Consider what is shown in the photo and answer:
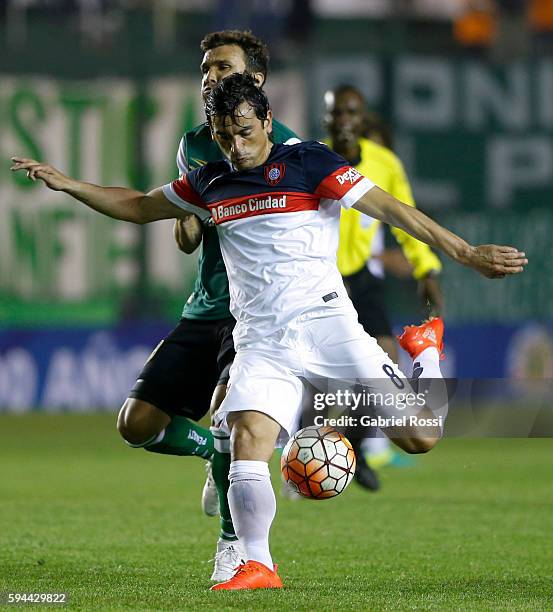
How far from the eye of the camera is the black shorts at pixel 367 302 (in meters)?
9.09

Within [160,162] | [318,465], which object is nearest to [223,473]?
[318,465]

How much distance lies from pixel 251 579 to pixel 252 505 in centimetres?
26

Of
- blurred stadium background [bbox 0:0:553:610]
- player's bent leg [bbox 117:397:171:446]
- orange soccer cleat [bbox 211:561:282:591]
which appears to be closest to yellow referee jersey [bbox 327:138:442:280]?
player's bent leg [bbox 117:397:171:446]

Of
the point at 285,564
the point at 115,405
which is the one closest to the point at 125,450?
the point at 115,405

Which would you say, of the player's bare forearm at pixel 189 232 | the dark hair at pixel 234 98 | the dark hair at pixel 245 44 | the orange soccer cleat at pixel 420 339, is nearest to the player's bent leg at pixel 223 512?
the player's bare forearm at pixel 189 232

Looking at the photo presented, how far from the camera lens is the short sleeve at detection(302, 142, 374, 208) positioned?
5449 millimetres

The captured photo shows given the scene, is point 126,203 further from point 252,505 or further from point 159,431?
point 252,505

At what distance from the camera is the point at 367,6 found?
17453mm

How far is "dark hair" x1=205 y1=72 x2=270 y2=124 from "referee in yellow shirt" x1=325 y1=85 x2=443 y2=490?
337cm

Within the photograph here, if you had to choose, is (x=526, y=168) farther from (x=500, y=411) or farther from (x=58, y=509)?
(x=58, y=509)

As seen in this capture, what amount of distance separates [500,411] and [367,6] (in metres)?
5.29

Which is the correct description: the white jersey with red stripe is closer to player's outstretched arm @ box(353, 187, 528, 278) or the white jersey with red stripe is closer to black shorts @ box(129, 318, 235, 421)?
player's outstretched arm @ box(353, 187, 528, 278)

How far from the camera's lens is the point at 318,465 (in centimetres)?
548

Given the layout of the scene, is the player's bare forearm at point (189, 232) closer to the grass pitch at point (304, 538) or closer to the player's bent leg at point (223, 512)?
the player's bent leg at point (223, 512)
